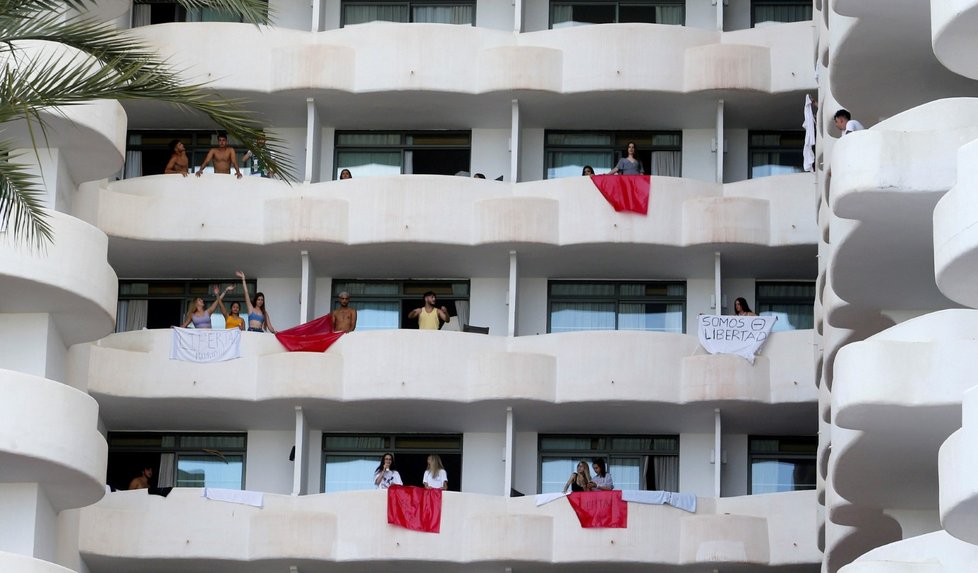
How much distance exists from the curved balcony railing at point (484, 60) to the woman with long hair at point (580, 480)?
717 cm

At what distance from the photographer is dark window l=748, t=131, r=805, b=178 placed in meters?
44.9

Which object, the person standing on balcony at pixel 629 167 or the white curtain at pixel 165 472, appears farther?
the person standing on balcony at pixel 629 167

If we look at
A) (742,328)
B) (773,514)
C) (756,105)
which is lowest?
(773,514)

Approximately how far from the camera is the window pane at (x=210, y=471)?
4319cm

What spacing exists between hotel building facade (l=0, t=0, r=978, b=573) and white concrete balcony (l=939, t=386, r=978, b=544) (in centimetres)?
1198

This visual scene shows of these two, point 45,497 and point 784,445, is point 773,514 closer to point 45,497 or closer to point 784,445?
point 784,445

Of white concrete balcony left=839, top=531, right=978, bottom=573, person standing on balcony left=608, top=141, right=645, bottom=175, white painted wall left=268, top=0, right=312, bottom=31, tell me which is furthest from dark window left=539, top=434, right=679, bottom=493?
white concrete balcony left=839, top=531, right=978, bottom=573

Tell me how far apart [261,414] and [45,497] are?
606cm

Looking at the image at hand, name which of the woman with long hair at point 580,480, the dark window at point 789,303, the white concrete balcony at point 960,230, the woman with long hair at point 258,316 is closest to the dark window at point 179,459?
the woman with long hair at point 258,316

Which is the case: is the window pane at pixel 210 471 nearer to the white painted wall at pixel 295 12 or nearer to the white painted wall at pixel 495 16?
the white painted wall at pixel 295 12

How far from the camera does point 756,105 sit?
44094 millimetres

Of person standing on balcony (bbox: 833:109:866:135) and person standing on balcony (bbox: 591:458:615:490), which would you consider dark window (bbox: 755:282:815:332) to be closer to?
person standing on balcony (bbox: 591:458:615:490)

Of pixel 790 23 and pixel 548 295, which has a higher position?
pixel 790 23

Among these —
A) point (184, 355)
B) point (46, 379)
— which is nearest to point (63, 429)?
point (46, 379)
